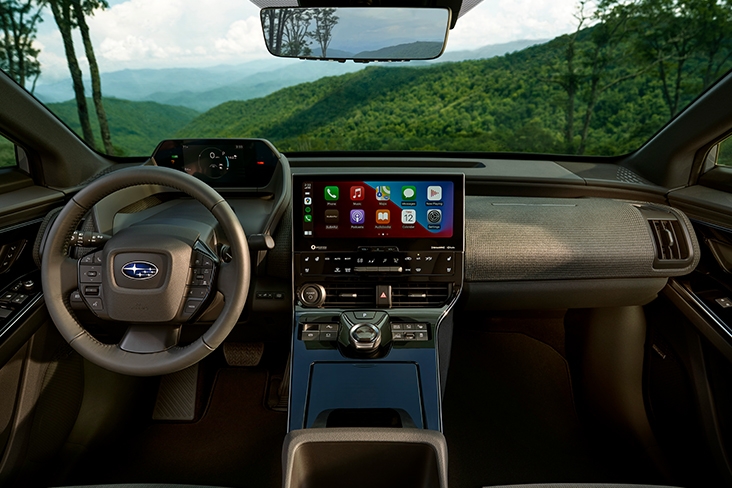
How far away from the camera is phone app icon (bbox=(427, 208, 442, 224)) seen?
190 centimetres

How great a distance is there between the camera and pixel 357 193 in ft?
6.15

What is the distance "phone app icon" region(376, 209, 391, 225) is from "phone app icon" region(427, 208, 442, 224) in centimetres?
16

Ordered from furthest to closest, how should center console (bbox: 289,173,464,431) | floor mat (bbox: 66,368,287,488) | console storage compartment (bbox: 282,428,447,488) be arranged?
floor mat (bbox: 66,368,287,488) < center console (bbox: 289,173,464,431) < console storage compartment (bbox: 282,428,447,488)

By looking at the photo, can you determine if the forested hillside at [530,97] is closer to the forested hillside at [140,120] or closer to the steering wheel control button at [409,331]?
the forested hillside at [140,120]

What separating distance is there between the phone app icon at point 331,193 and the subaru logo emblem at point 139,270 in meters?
0.67

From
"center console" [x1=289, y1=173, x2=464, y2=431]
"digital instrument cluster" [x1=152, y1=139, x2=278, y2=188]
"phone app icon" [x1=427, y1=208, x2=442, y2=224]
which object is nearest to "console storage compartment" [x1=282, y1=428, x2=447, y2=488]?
"center console" [x1=289, y1=173, x2=464, y2=431]

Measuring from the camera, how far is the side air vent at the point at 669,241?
206cm

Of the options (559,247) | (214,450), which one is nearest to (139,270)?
(214,450)

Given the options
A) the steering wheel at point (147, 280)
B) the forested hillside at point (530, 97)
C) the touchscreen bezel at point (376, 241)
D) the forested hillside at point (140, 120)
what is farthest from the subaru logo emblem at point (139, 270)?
the forested hillside at point (140, 120)

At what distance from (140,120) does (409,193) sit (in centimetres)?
471

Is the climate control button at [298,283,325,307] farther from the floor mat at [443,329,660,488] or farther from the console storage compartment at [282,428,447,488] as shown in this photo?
the floor mat at [443,329,660,488]

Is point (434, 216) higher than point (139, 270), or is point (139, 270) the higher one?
point (434, 216)

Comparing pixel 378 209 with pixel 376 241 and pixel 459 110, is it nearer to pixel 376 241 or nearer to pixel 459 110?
pixel 376 241

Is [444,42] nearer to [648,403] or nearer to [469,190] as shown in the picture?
[469,190]
